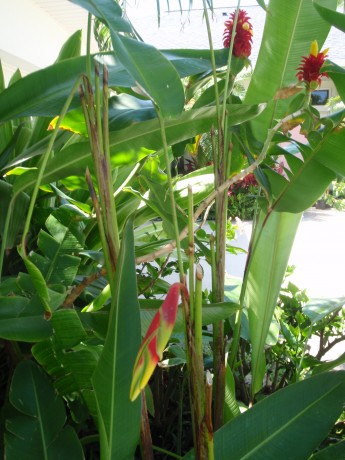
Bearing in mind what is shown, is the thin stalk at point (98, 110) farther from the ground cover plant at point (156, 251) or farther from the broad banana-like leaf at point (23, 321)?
the broad banana-like leaf at point (23, 321)

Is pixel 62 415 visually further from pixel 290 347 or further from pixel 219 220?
pixel 290 347

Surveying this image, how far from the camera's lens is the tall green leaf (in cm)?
52

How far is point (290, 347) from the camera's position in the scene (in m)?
1.20

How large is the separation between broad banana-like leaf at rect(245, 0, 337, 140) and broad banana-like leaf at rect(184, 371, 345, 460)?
1.54 ft

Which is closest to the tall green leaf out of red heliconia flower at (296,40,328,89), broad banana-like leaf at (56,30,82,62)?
red heliconia flower at (296,40,328,89)

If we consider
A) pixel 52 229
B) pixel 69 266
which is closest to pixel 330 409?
pixel 69 266

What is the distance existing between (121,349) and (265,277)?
1.71ft

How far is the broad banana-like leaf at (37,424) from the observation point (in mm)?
700

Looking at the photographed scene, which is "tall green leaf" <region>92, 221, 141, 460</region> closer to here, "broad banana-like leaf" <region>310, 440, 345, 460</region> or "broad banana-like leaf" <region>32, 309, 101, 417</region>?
"broad banana-like leaf" <region>32, 309, 101, 417</region>

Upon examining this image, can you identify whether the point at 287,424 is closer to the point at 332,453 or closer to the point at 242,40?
the point at 332,453

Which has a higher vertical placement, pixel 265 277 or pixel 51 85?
pixel 51 85

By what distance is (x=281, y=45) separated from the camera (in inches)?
34.7

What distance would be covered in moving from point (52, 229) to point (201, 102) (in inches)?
15.1

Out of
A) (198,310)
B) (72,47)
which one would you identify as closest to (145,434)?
(198,310)
